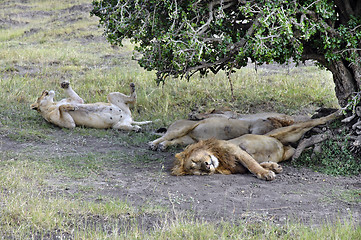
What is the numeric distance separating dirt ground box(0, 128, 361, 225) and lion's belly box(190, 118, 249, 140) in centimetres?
82

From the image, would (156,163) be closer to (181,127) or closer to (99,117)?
(181,127)

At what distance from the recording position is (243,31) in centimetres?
720

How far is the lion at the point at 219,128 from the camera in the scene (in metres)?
7.40

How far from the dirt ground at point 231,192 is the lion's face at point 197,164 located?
0.12 meters

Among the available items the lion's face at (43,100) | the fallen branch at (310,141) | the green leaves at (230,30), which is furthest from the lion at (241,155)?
the lion's face at (43,100)

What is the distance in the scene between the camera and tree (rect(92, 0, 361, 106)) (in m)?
6.11

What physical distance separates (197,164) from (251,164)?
2.41ft

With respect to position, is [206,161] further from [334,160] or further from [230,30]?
[230,30]

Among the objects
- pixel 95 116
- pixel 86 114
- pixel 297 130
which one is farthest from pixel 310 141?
pixel 86 114

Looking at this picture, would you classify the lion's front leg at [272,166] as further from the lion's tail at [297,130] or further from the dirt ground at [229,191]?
the lion's tail at [297,130]

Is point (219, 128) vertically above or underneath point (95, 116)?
above

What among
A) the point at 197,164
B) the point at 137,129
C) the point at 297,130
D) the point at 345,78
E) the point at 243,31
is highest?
the point at 243,31

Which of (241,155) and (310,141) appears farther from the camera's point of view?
(310,141)

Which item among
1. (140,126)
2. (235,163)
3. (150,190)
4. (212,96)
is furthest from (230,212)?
(212,96)
